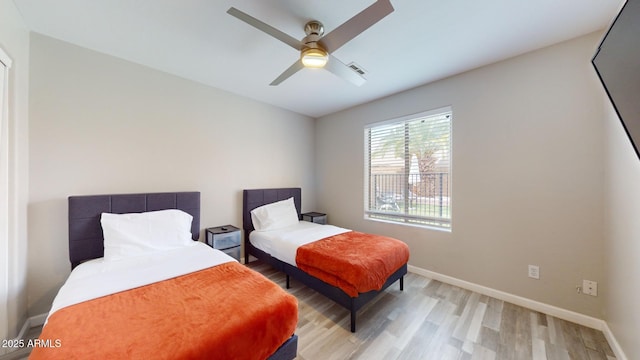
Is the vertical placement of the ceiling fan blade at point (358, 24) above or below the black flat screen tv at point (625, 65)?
above

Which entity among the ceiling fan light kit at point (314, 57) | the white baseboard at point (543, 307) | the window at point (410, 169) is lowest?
the white baseboard at point (543, 307)

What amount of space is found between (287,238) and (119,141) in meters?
2.13

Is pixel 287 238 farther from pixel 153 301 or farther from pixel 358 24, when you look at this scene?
pixel 358 24

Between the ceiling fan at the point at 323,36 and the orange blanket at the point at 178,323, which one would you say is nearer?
the orange blanket at the point at 178,323

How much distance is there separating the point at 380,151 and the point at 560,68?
6.81 feet

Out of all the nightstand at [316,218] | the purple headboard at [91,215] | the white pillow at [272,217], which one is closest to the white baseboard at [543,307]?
the nightstand at [316,218]

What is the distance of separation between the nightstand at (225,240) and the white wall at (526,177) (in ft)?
8.06

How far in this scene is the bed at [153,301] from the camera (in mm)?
1003

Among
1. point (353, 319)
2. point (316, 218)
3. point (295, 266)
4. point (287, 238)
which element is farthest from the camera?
point (316, 218)

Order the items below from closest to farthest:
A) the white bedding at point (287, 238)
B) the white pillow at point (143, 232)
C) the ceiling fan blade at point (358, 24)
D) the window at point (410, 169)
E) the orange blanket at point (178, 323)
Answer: the orange blanket at point (178, 323) → the ceiling fan blade at point (358, 24) → the white pillow at point (143, 232) → the white bedding at point (287, 238) → the window at point (410, 169)

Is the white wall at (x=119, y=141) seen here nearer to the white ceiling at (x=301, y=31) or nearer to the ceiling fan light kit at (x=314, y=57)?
the white ceiling at (x=301, y=31)

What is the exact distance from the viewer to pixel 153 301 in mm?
1329

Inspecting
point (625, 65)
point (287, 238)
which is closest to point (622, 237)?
point (625, 65)

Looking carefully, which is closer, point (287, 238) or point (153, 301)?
point (153, 301)
